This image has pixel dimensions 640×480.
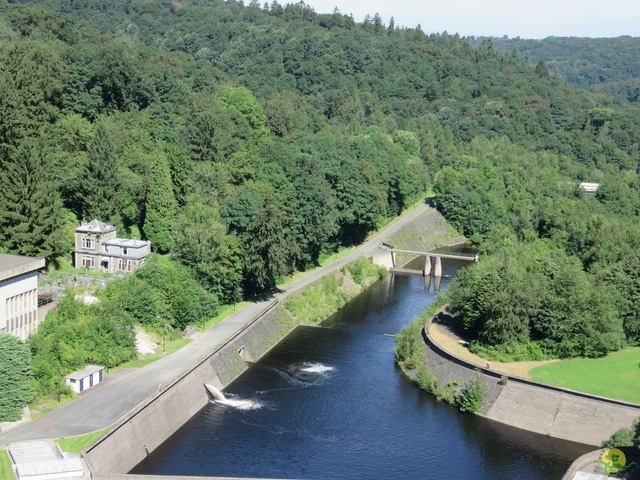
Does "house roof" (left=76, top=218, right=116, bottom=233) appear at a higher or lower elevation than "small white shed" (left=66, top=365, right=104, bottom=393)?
higher

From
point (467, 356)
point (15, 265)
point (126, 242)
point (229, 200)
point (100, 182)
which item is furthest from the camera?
point (229, 200)

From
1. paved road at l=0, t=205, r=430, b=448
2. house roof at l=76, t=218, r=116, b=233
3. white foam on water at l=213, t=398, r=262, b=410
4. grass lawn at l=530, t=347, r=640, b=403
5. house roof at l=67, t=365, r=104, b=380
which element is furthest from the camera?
house roof at l=76, t=218, r=116, b=233

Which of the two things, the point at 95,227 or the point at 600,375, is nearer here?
the point at 600,375

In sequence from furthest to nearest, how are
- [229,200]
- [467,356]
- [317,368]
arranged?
1. [229,200]
2. [317,368]
3. [467,356]

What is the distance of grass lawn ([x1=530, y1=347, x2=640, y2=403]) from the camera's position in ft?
237

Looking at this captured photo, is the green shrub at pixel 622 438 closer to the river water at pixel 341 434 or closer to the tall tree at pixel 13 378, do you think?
the river water at pixel 341 434

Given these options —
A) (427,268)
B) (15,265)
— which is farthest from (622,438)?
(427,268)

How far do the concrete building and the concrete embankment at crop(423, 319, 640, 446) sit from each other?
Result: 3754cm

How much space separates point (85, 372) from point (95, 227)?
24.4 m

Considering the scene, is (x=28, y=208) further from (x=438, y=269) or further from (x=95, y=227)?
(x=438, y=269)

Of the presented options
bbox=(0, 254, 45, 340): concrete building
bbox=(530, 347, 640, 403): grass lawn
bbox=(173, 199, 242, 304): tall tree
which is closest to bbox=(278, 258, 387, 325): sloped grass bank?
bbox=(173, 199, 242, 304): tall tree

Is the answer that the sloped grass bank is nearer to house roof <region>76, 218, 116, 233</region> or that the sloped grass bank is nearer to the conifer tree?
the conifer tree

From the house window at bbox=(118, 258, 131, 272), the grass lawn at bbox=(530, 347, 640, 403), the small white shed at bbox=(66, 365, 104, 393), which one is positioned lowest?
the grass lawn at bbox=(530, 347, 640, 403)

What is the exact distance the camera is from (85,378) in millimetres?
66188
